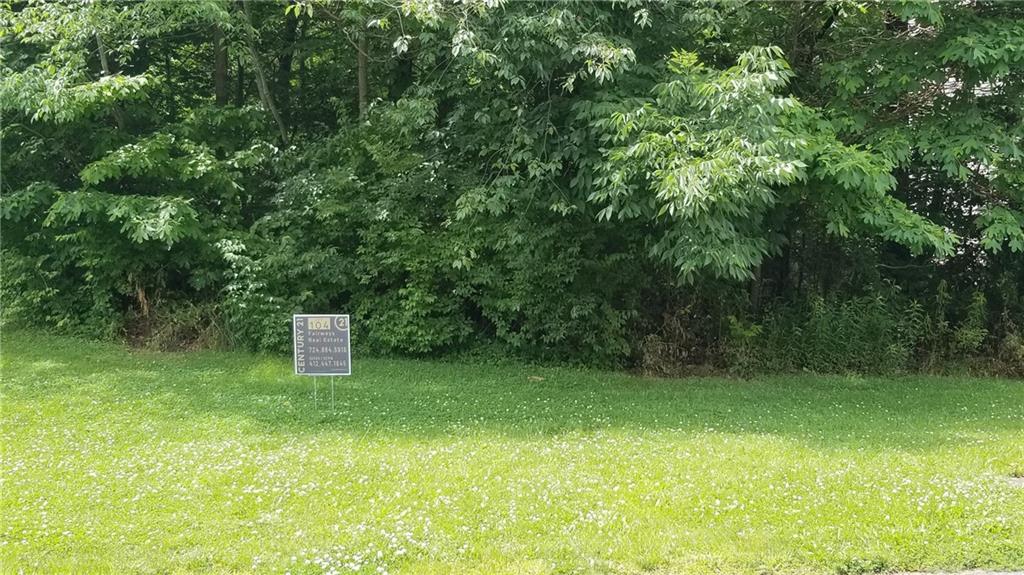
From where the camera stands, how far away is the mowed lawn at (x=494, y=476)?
3.80m

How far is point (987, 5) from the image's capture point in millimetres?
7879

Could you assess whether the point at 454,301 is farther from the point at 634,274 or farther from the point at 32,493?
the point at 32,493

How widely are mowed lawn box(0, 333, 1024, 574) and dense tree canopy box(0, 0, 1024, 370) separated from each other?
1602 millimetres

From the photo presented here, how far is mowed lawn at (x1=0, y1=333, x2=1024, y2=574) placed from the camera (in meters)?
3.80

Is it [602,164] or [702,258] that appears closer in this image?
[702,258]

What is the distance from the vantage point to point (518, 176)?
8188 mm

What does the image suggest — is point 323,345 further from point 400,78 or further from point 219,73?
point 219,73

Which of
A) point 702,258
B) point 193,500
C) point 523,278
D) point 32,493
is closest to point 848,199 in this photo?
point 702,258

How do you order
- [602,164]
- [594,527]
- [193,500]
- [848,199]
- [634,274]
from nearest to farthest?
1. [594,527]
2. [193,500]
3. [602,164]
4. [848,199]
5. [634,274]

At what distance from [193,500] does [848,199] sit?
A: 7036 millimetres

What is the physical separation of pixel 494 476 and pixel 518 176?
13.7ft

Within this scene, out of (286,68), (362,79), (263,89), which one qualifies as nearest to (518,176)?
(362,79)

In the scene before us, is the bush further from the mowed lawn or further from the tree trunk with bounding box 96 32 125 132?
the tree trunk with bounding box 96 32 125 132

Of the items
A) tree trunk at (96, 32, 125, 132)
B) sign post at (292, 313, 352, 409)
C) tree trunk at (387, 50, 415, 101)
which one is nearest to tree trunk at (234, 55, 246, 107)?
tree trunk at (96, 32, 125, 132)
